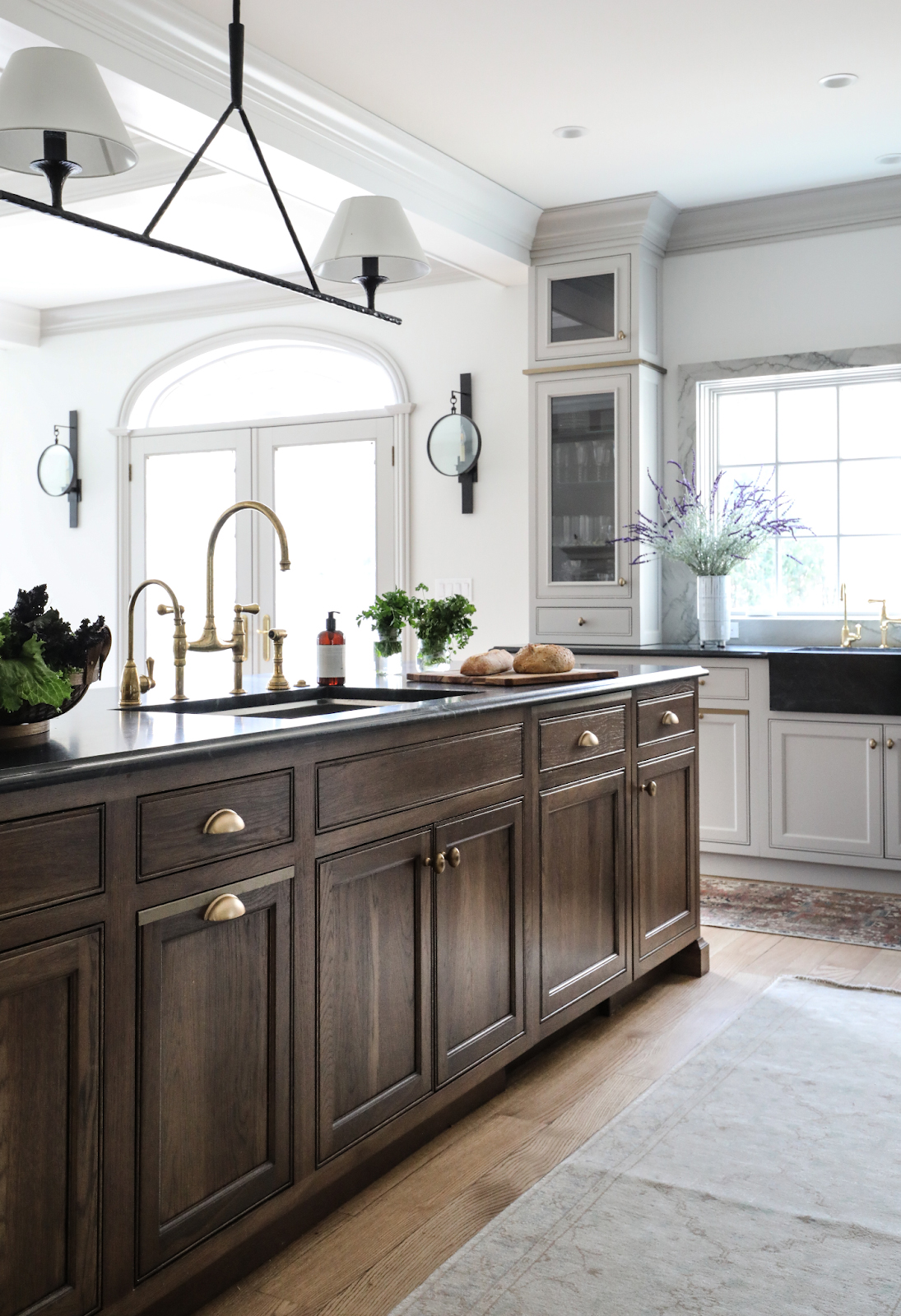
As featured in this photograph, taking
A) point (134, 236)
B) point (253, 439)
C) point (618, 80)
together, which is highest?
point (618, 80)

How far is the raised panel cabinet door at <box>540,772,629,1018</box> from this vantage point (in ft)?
8.91

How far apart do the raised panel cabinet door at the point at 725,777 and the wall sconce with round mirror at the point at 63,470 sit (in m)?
3.66

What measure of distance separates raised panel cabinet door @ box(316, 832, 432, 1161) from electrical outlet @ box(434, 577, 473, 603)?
335 centimetres

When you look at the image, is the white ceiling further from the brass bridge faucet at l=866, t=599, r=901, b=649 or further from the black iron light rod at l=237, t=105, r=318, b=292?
the brass bridge faucet at l=866, t=599, r=901, b=649

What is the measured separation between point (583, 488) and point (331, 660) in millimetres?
2471

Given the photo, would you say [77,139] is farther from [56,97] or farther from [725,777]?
[725,777]

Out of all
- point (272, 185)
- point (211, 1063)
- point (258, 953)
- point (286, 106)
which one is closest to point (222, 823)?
point (258, 953)

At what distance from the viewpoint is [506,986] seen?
256cm

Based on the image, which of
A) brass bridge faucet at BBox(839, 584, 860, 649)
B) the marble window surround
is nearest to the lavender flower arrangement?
the marble window surround

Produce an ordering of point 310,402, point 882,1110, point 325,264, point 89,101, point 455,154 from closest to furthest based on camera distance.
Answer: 1. point 89,101
2. point 882,1110
3. point 325,264
4. point 455,154
5. point 310,402

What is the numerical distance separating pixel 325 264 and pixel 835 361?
2879mm

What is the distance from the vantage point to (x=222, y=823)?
173cm

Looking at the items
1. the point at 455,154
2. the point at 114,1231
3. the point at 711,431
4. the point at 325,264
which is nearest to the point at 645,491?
the point at 711,431

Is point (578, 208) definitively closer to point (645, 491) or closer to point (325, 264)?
point (645, 491)
